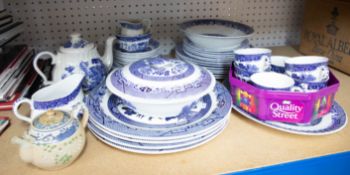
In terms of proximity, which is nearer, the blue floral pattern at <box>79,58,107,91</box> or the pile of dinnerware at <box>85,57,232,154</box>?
the pile of dinnerware at <box>85,57,232,154</box>

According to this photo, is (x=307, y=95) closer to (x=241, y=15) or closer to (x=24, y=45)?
Result: (x=241, y=15)

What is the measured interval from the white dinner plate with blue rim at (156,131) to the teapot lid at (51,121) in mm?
88

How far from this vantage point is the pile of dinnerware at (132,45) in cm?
92

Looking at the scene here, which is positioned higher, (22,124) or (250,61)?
(250,61)

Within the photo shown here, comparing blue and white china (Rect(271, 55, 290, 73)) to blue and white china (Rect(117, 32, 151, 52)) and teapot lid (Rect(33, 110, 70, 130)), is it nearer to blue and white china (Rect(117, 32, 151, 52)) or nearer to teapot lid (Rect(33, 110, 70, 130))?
blue and white china (Rect(117, 32, 151, 52))

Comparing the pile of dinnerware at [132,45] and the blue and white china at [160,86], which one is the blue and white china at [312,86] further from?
the pile of dinnerware at [132,45]

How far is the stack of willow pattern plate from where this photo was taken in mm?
611

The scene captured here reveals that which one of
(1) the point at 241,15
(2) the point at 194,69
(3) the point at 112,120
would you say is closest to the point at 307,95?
(2) the point at 194,69

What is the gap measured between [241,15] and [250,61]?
47 cm

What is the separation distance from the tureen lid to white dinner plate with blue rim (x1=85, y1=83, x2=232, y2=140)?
57 mm

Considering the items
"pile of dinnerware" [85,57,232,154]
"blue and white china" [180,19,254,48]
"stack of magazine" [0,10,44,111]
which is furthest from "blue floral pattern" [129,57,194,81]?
"stack of magazine" [0,10,44,111]

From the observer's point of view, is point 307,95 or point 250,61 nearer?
point 307,95

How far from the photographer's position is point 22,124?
2.39ft

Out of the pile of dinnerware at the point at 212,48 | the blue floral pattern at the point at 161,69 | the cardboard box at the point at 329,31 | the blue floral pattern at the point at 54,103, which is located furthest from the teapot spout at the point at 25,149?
the cardboard box at the point at 329,31
